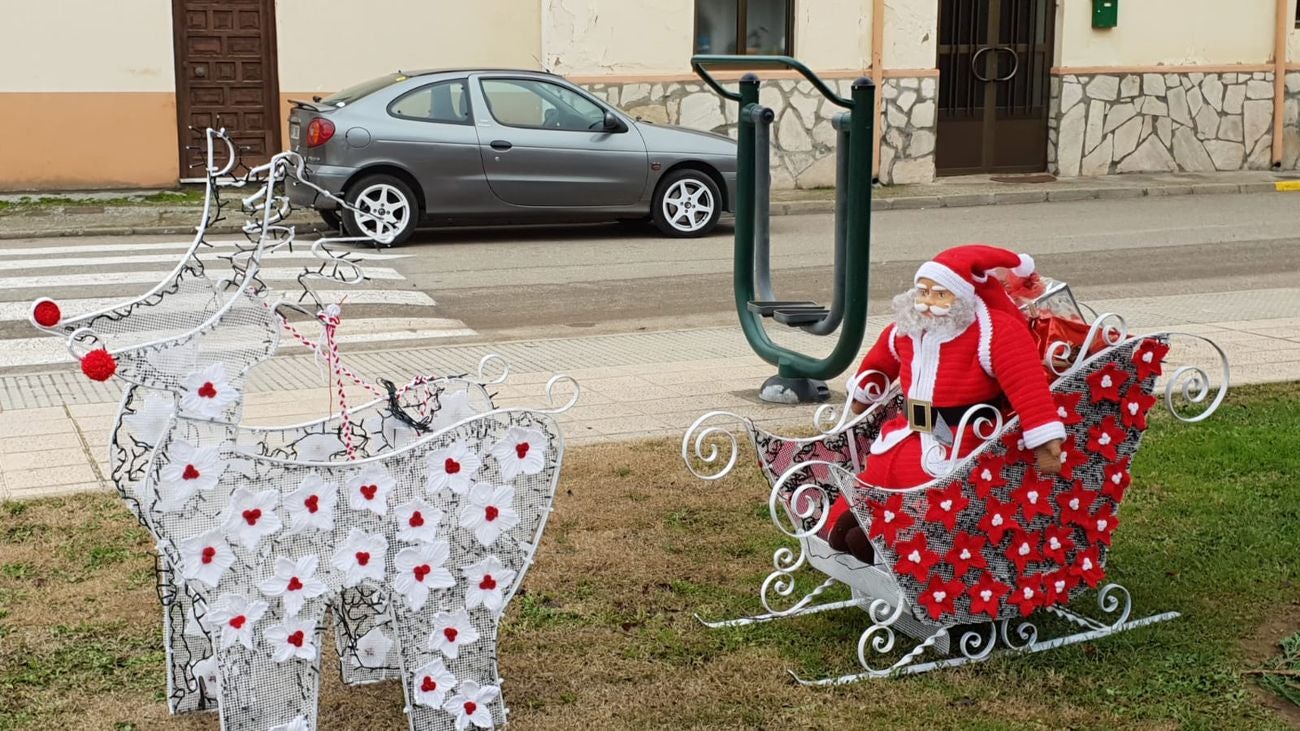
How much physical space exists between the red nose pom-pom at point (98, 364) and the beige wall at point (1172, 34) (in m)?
18.4

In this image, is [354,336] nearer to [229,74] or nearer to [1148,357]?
[1148,357]

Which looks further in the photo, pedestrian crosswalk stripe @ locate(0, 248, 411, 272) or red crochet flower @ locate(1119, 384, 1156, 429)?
pedestrian crosswalk stripe @ locate(0, 248, 411, 272)

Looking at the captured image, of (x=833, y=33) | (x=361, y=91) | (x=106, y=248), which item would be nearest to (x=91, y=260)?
(x=106, y=248)

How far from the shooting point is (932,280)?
432 cm

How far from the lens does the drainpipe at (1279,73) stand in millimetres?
21047

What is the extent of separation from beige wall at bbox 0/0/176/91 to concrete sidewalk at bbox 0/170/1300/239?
4.06 feet

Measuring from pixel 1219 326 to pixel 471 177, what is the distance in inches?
277

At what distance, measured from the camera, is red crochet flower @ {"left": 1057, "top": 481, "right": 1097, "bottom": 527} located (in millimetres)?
4469

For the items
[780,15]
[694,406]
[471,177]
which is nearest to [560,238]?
[471,177]

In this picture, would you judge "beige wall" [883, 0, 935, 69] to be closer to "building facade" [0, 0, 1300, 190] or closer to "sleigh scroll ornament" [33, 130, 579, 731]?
"building facade" [0, 0, 1300, 190]

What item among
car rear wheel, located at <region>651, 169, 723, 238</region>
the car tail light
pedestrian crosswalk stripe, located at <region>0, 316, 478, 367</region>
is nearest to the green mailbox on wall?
car rear wheel, located at <region>651, 169, 723, 238</region>

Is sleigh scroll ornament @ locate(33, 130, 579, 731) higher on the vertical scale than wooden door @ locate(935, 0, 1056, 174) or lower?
lower

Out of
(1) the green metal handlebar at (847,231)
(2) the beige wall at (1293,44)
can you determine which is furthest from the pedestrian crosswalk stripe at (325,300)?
(2) the beige wall at (1293,44)

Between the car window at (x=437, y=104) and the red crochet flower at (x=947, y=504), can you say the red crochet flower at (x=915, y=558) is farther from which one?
the car window at (x=437, y=104)
